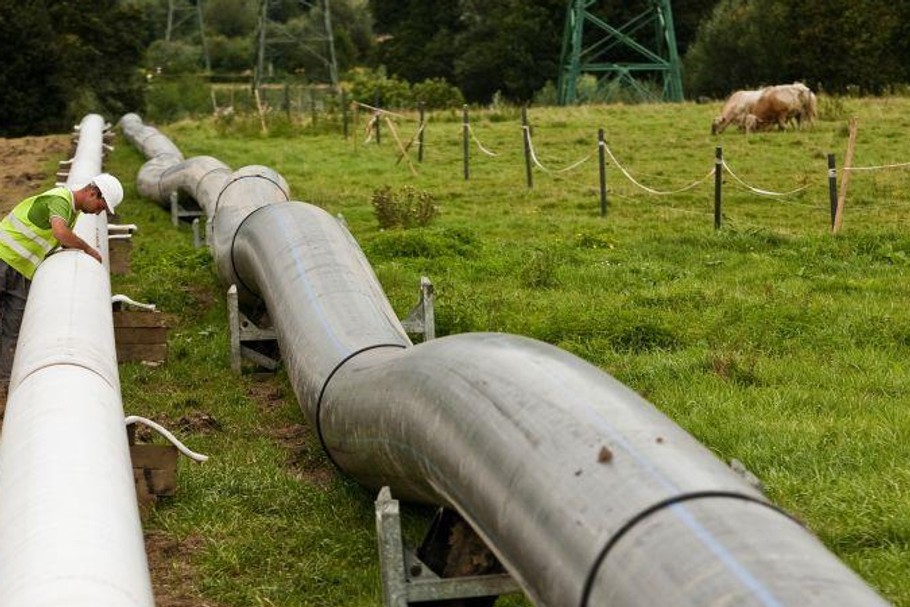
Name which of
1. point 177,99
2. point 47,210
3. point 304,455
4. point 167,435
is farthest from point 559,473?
point 177,99

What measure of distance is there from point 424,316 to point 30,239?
283cm

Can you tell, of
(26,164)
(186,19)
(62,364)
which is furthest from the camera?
(186,19)

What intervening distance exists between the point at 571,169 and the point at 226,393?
14.1m

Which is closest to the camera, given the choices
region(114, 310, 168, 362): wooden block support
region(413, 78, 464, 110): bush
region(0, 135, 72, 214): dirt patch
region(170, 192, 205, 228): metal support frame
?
region(114, 310, 168, 362): wooden block support

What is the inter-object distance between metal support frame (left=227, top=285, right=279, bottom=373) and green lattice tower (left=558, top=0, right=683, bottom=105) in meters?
35.3

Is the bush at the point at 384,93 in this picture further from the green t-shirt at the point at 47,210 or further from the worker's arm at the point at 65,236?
the worker's arm at the point at 65,236

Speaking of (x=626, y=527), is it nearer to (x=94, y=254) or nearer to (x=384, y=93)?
(x=94, y=254)

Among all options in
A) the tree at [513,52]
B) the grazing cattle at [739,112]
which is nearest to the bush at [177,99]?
the tree at [513,52]

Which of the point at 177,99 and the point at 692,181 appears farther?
the point at 177,99

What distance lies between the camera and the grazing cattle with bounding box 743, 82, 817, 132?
28.5m

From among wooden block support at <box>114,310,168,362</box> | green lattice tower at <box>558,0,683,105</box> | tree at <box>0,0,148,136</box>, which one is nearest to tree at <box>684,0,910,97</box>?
green lattice tower at <box>558,0,683,105</box>

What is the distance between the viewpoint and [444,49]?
65.8 meters

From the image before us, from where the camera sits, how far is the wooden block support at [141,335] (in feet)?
34.0

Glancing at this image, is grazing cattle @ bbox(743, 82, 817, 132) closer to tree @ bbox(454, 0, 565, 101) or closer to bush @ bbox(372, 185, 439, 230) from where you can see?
bush @ bbox(372, 185, 439, 230)
